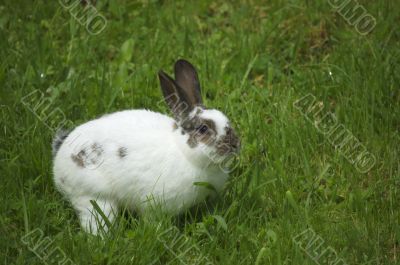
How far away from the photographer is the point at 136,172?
4.65 metres

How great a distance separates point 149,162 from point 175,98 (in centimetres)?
49

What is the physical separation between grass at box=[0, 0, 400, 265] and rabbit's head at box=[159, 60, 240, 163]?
453 mm

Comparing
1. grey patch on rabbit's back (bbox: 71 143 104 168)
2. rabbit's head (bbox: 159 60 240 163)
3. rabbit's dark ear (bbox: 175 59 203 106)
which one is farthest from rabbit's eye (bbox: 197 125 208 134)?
grey patch on rabbit's back (bbox: 71 143 104 168)

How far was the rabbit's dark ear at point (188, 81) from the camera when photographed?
4867 millimetres

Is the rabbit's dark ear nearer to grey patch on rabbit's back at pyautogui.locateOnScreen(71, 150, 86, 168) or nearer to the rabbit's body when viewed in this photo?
the rabbit's body

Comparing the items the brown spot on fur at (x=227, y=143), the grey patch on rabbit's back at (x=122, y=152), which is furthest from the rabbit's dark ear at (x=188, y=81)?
the grey patch on rabbit's back at (x=122, y=152)

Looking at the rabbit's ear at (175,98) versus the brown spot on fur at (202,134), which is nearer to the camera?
A: the brown spot on fur at (202,134)

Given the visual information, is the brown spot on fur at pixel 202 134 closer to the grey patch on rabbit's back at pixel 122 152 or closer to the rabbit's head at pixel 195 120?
the rabbit's head at pixel 195 120

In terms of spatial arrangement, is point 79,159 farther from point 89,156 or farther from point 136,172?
point 136,172

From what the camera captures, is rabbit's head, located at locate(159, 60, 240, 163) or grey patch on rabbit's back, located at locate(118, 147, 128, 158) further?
grey patch on rabbit's back, located at locate(118, 147, 128, 158)

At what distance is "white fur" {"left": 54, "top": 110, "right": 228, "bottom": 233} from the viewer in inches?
182

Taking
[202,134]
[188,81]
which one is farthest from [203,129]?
[188,81]

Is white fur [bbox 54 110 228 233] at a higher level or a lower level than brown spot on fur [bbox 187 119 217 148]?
lower

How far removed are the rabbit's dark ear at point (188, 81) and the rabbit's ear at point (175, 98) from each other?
0.07 metres
